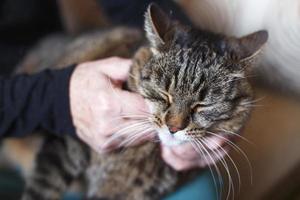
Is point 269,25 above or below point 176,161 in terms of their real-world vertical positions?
above

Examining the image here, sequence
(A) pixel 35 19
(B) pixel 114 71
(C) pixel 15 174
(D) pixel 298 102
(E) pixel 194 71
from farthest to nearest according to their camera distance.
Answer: (A) pixel 35 19
(C) pixel 15 174
(D) pixel 298 102
(B) pixel 114 71
(E) pixel 194 71

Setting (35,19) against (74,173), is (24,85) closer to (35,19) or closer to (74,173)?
(74,173)

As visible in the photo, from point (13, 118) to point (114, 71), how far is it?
0.77 feet

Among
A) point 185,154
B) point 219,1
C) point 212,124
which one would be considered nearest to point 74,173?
point 185,154

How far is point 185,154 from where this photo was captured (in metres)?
0.92

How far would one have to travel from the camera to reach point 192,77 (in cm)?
78

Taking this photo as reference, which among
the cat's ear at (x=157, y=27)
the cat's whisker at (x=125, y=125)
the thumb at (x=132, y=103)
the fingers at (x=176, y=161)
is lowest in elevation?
the fingers at (x=176, y=161)

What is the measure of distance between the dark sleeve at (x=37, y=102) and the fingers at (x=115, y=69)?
0.26 ft

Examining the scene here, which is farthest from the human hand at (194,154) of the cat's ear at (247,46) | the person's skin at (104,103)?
the cat's ear at (247,46)

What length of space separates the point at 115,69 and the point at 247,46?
0.78 ft

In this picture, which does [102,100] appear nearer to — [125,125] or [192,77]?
[125,125]

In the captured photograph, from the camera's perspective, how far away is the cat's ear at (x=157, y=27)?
0.80 m

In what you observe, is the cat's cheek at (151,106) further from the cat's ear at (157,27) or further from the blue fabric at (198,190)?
the blue fabric at (198,190)

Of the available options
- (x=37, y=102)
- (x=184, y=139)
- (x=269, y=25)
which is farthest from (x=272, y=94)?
(x=37, y=102)
